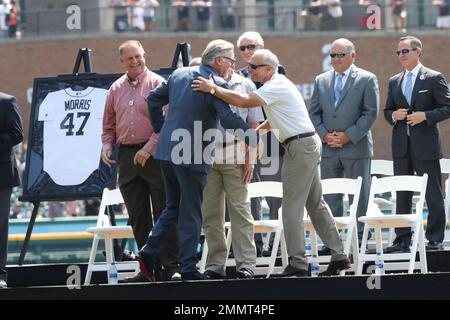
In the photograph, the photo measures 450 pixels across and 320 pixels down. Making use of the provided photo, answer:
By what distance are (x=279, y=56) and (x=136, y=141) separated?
2747 centimetres

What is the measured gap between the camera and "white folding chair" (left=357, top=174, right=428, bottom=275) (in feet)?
39.6

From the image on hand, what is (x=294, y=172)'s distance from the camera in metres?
11.8

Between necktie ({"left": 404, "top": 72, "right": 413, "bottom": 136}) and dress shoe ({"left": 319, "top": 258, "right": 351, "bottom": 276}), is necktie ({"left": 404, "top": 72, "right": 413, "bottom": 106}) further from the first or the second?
dress shoe ({"left": 319, "top": 258, "right": 351, "bottom": 276})

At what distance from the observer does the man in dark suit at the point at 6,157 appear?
40.5 ft

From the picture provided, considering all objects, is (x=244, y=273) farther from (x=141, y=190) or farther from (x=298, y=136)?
(x=141, y=190)

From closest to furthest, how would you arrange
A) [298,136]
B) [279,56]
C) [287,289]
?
[287,289] → [298,136] → [279,56]

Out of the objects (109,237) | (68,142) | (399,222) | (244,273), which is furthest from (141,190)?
(68,142)

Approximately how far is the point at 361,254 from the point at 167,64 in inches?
1079

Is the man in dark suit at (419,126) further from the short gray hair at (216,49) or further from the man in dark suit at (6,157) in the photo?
the man in dark suit at (6,157)

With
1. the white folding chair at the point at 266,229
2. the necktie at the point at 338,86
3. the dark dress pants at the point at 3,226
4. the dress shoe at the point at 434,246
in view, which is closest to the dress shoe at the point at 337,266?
the white folding chair at the point at 266,229

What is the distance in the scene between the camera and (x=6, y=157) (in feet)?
41.1

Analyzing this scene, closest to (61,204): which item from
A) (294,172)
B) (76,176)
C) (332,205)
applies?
(76,176)

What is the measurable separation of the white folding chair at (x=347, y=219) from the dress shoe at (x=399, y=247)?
510 millimetres
